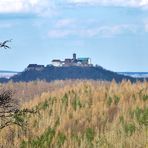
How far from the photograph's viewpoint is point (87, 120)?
3800 cm

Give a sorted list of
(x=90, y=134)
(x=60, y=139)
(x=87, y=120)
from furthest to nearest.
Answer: (x=87, y=120)
(x=90, y=134)
(x=60, y=139)

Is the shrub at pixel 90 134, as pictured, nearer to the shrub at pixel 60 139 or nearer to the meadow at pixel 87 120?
the meadow at pixel 87 120

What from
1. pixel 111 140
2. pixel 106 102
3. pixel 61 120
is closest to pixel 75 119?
pixel 61 120

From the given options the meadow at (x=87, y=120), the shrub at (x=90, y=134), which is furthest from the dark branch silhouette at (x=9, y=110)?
the shrub at (x=90, y=134)

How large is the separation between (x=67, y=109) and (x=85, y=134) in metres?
7.49

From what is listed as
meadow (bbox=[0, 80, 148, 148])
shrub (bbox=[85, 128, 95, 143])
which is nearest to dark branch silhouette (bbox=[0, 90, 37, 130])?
meadow (bbox=[0, 80, 148, 148])

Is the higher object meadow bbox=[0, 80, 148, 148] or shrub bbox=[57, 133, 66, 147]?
meadow bbox=[0, 80, 148, 148]

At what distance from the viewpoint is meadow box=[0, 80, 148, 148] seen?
3234 centimetres

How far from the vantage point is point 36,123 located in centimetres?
3906

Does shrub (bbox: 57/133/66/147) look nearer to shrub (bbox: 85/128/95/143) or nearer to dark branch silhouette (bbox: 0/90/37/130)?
shrub (bbox: 85/128/95/143)

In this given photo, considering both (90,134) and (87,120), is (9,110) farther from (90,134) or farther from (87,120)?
(87,120)

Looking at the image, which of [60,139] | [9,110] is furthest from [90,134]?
[9,110]

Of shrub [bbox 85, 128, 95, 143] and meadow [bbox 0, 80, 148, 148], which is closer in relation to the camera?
meadow [bbox 0, 80, 148, 148]

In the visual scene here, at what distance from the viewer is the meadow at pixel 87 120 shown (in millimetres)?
32344
